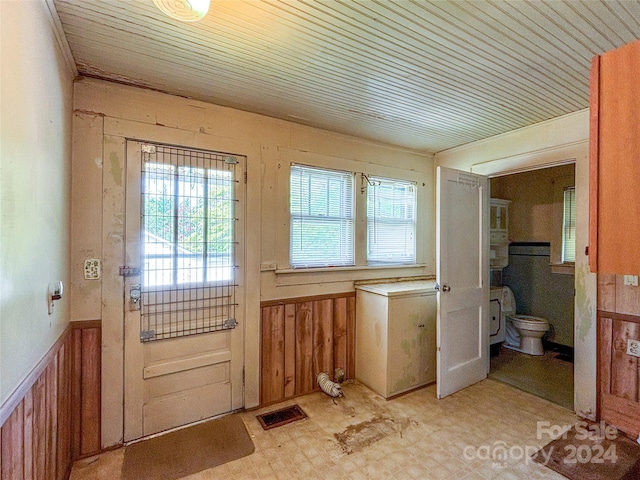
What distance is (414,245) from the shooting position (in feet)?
11.8

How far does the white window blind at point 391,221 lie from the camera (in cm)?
327

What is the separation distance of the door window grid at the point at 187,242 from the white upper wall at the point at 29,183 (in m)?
0.52

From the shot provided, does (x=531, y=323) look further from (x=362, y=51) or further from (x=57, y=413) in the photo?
(x=57, y=413)

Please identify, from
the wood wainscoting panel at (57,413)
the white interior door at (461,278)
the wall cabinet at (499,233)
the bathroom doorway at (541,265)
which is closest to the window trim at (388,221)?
the white interior door at (461,278)

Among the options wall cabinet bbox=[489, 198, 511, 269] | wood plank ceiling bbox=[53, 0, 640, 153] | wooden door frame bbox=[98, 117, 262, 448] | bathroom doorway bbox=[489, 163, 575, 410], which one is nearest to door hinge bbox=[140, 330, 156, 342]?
wooden door frame bbox=[98, 117, 262, 448]

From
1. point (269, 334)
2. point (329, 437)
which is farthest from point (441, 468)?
point (269, 334)

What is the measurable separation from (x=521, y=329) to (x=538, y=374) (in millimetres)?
707

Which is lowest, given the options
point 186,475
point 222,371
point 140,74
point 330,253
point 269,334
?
point 186,475

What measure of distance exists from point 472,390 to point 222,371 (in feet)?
7.40

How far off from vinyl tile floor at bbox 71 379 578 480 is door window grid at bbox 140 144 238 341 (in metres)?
0.86

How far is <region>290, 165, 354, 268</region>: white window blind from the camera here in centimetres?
282

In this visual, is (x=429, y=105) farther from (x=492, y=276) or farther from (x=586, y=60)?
(x=492, y=276)

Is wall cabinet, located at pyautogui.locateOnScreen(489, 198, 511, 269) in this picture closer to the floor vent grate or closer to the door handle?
the floor vent grate

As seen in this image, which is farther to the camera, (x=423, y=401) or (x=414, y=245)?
(x=414, y=245)
